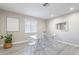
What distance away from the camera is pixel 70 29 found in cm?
391

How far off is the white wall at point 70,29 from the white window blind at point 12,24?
112cm

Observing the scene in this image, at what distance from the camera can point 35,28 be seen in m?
3.28

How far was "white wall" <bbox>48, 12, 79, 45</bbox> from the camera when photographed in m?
3.44

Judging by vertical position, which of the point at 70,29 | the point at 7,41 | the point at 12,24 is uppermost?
the point at 12,24

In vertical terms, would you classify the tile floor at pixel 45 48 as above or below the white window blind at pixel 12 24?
below

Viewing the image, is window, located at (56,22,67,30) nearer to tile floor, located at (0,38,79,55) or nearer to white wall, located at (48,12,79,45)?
white wall, located at (48,12,79,45)

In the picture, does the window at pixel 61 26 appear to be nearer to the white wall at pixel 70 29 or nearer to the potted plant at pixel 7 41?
the white wall at pixel 70 29

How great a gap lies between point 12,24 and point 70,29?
225 centimetres

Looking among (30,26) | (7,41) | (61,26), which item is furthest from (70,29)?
(7,41)

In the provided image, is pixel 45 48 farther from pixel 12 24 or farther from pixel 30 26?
pixel 12 24

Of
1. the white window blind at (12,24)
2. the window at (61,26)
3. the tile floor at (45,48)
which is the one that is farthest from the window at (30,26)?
the window at (61,26)

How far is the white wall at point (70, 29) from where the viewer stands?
11.3ft

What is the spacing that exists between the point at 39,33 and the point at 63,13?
113 centimetres

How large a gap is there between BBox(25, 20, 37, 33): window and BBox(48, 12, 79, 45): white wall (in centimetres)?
52
